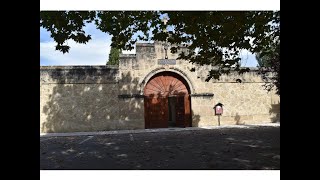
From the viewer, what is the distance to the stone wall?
55.1ft

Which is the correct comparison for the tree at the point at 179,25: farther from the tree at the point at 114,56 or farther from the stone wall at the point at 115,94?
the tree at the point at 114,56

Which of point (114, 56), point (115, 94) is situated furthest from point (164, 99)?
point (114, 56)

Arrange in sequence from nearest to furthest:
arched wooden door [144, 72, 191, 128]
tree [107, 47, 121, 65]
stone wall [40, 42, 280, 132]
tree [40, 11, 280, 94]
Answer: tree [40, 11, 280, 94] < stone wall [40, 42, 280, 132] < arched wooden door [144, 72, 191, 128] < tree [107, 47, 121, 65]

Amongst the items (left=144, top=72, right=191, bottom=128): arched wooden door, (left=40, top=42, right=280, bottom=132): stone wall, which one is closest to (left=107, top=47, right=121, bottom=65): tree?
(left=40, top=42, right=280, bottom=132): stone wall

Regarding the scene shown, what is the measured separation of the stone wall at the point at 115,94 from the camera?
661 inches

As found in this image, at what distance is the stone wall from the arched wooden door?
404mm

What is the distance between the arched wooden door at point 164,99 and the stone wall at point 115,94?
40 centimetres

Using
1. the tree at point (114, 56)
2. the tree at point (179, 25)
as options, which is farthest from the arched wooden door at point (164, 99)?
the tree at point (114, 56)

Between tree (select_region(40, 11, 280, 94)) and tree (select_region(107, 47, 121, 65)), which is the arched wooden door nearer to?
tree (select_region(40, 11, 280, 94))

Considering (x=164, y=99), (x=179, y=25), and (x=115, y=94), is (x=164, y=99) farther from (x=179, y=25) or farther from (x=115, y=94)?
(x=179, y=25)

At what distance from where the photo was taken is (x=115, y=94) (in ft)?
56.2
